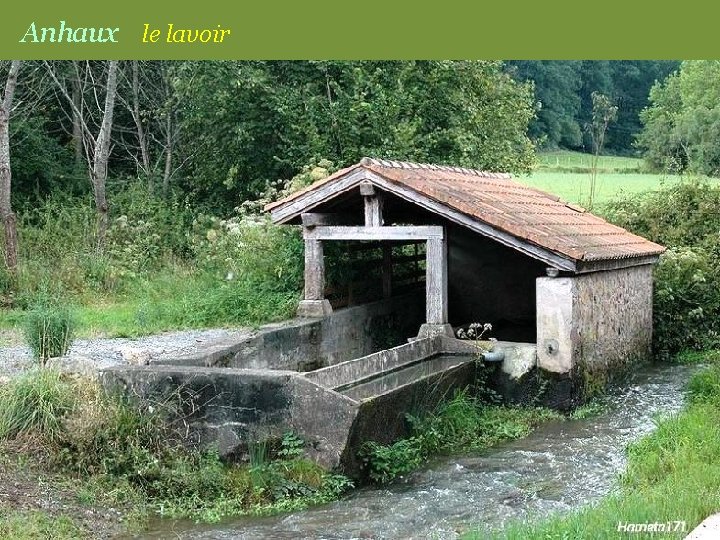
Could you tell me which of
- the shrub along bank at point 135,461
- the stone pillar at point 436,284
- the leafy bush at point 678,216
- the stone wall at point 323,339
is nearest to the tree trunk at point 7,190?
the stone wall at point 323,339

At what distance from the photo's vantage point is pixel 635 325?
1445cm

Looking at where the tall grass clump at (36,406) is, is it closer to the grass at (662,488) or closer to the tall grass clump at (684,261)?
the grass at (662,488)

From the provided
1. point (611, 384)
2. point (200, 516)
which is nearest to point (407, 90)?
point (611, 384)

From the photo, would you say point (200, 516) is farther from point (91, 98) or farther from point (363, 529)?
point (91, 98)

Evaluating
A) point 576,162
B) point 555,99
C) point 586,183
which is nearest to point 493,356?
point 586,183

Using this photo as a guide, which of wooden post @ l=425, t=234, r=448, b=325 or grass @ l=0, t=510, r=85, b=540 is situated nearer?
grass @ l=0, t=510, r=85, b=540

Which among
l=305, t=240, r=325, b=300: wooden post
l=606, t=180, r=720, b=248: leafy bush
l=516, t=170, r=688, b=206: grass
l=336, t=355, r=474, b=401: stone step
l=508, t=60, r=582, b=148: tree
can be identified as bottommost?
l=336, t=355, r=474, b=401: stone step

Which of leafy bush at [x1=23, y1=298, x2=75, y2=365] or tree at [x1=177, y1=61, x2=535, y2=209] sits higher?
tree at [x1=177, y1=61, x2=535, y2=209]

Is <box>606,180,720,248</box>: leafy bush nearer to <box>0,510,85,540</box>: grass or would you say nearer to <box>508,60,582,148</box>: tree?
<box>0,510,85,540</box>: grass

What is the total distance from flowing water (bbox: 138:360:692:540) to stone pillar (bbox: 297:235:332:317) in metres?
3.66

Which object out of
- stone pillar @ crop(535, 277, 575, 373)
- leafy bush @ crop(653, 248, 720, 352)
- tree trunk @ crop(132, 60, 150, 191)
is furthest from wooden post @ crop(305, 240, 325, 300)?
tree trunk @ crop(132, 60, 150, 191)

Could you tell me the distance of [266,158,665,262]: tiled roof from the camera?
37.6ft

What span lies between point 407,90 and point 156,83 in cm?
690

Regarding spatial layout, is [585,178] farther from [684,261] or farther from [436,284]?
[436,284]
